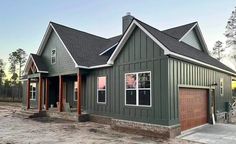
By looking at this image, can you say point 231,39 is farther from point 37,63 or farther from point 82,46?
point 37,63

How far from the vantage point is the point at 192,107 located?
455 inches

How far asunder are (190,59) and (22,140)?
7935mm

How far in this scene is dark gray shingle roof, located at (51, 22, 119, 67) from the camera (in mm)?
15427

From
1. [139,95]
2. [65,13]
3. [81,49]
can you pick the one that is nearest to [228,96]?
[139,95]

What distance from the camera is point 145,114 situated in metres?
10.4

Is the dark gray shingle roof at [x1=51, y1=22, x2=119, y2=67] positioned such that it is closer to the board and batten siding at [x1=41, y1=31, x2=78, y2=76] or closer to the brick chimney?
the board and batten siding at [x1=41, y1=31, x2=78, y2=76]

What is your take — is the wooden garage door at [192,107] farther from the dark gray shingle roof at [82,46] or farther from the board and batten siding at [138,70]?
the dark gray shingle roof at [82,46]

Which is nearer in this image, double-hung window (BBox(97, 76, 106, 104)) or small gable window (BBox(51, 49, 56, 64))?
double-hung window (BBox(97, 76, 106, 104))

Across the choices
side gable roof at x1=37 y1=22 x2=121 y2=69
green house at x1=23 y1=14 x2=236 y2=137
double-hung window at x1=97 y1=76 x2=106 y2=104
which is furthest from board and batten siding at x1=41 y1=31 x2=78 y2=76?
double-hung window at x1=97 y1=76 x2=106 y2=104

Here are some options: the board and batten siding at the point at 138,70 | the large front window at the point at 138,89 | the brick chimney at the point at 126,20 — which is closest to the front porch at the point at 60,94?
the board and batten siding at the point at 138,70

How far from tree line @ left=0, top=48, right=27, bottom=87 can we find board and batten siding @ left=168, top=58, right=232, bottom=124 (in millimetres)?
49615

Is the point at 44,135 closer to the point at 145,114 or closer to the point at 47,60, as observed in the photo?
the point at 145,114

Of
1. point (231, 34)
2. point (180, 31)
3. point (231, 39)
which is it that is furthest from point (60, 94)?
point (231, 39)

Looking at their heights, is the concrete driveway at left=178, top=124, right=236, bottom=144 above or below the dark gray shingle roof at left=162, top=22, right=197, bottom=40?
below
